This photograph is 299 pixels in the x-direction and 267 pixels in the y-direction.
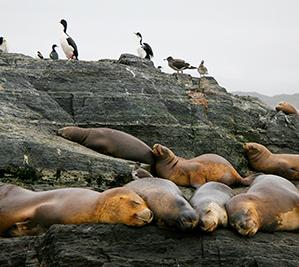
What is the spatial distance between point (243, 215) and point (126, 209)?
4.27 feet

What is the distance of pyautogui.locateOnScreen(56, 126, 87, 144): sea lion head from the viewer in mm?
11762

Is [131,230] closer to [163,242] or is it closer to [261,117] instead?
[163,242]

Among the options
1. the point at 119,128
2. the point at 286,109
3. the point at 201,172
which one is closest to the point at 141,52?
the point at 286,109

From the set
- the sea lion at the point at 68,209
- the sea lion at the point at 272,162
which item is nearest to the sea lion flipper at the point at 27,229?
the sea lion at the point at 68,209

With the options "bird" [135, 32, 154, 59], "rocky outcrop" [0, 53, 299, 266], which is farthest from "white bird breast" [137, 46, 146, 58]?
"rocky outcrop" [0, 53, 299, 266]

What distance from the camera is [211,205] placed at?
25.1ft

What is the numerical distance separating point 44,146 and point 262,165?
14.6 feet

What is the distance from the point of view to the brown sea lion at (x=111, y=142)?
38.0 ft

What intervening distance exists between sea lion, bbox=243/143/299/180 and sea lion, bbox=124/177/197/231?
461cm

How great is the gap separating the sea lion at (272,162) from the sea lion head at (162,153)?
6.76 feet

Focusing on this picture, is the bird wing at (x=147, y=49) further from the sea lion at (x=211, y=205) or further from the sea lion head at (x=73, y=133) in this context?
the sea lion at (x=211, y=205)

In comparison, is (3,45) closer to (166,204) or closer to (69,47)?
(69,47)

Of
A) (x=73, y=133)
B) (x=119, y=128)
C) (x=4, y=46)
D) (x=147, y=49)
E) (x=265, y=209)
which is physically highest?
(x=4, y=46)

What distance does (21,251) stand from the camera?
6.95 meters
